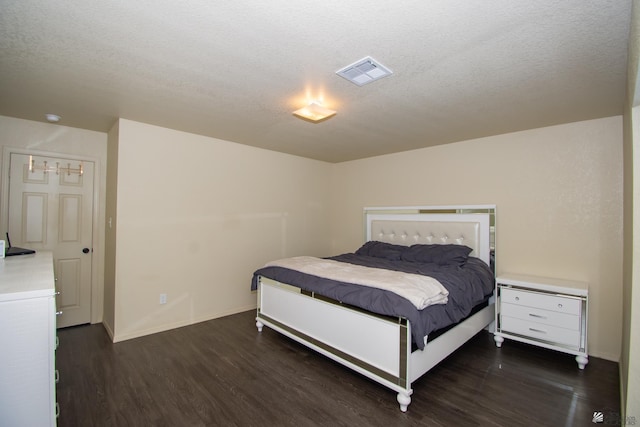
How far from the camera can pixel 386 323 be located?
2301 millimetres

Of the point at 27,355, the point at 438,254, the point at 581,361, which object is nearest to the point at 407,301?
the point at 438,254

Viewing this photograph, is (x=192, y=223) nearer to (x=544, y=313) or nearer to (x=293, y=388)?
(x=293, y=388)

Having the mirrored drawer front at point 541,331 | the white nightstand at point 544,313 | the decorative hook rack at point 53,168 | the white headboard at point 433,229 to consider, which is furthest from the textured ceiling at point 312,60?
the mirrored drawer front at point 541,331

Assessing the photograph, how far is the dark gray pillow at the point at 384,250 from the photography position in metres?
3.98

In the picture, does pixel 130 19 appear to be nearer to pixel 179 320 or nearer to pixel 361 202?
pixel 179 320

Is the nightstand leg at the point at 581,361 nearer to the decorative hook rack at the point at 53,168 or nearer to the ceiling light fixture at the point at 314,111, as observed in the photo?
the ceiling light fixture at the point at 314,111

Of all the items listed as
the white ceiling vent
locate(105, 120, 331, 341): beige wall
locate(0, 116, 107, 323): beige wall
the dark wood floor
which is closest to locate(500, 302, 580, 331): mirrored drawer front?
the dark wood floor

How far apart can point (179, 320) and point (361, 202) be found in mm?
3268

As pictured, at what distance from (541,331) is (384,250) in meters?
1.90

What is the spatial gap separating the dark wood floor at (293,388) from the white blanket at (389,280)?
76 centimetres

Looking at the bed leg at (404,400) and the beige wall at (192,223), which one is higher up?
the beige wall at (192,223)

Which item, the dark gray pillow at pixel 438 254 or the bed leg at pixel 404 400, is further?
the dark gray pillow at pixel 438 254

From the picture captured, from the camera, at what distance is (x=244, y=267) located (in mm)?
4305

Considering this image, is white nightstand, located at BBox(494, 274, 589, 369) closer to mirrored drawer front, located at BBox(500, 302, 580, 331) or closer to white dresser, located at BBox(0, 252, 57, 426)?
mirrored drawer front, located at BBox(500, 302, 580, 331)
